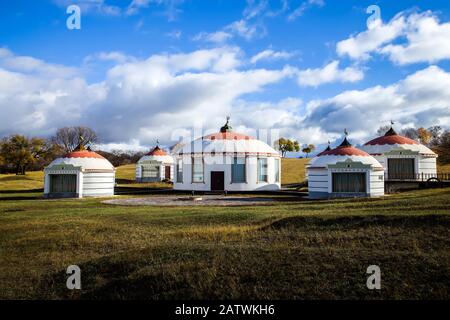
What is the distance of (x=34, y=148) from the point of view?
66500 millimetres

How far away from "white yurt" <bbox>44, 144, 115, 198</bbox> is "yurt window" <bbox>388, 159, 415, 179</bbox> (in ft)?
89.8

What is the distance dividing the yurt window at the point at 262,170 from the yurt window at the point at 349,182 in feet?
32.2

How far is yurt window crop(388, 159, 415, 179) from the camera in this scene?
36.7 meters

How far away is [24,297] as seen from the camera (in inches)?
336

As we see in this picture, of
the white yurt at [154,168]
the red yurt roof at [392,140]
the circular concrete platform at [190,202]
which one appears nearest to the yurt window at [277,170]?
the red yurt roof at [392,140]

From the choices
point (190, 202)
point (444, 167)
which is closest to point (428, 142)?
point (444, 167)

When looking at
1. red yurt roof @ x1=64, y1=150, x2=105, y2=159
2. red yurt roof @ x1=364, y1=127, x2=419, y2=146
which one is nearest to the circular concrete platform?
red yurt roof @ x1=64, y1=150, x2=105, y2=159
